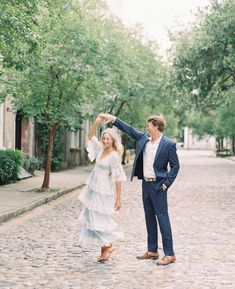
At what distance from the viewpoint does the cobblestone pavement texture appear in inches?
249

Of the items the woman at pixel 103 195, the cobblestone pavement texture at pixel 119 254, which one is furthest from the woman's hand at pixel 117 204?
the cobblestone pavement texture at pixel 119 254

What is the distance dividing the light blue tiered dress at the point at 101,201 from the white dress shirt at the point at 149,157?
1.18ft

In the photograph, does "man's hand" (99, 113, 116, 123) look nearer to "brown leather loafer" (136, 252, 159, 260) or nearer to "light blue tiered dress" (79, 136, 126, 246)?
"light blue tiered dress" (79, 136, 126, 246)

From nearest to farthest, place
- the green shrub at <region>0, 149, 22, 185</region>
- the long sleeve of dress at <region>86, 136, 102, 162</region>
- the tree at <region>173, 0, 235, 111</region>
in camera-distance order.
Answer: the long sleeve of dress at <region>86, 136, 102, 162</region>
the green shrub at <region>0, 149, 22, 185</region>
the tree at <region>173, 0, 235, 111</region>

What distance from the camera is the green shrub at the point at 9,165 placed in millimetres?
19031

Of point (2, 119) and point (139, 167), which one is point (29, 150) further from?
point (139, 167)

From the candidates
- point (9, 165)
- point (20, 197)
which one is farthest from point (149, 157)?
point (9, 165)

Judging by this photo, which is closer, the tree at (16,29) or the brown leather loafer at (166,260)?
the brown leather loafer at (166,260)

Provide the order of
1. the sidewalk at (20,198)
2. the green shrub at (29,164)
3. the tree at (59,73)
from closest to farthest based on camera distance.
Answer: the sidewalk at (20,198) → the tree at (59,73) → the green shrub at (29,164)

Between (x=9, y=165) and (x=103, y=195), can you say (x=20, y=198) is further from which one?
(x=103, y=195)

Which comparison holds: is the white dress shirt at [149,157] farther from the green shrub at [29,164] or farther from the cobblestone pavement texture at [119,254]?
the green shrub at [29,164]

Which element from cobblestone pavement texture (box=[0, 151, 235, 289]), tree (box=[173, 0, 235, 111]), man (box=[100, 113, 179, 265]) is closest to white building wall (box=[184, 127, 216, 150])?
tree (box=[173, 0, 235, 111])

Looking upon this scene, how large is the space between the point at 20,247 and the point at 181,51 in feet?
69.8

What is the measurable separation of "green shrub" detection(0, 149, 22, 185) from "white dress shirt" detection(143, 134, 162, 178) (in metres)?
11.9
